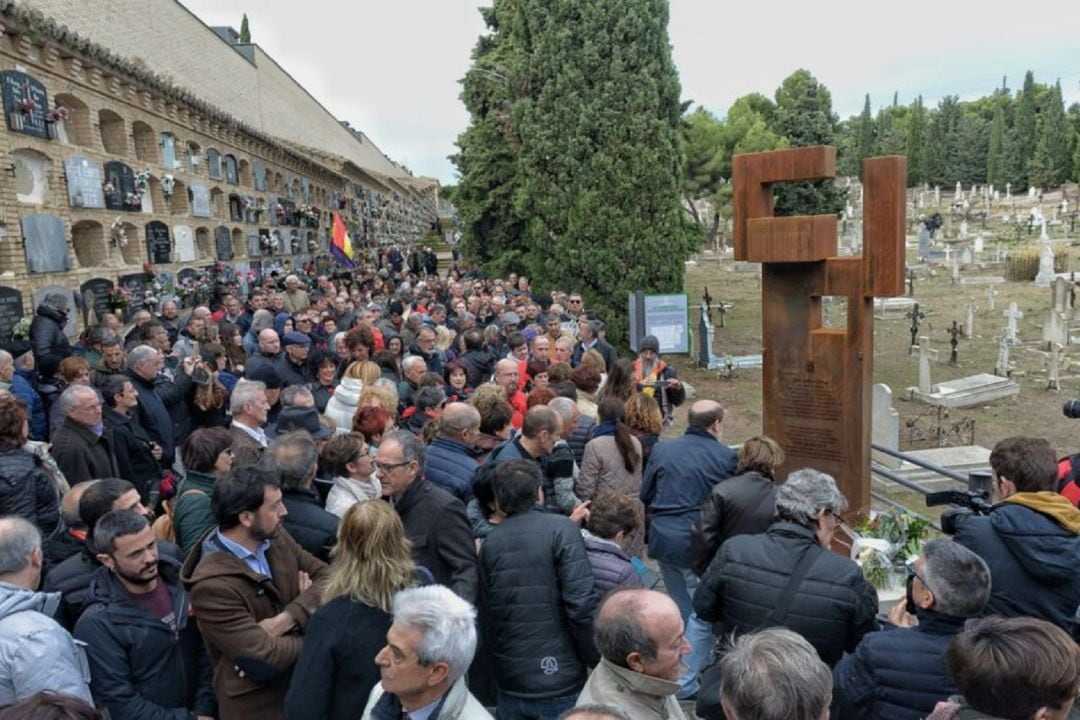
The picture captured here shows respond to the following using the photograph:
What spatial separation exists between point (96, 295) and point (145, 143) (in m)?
4.21

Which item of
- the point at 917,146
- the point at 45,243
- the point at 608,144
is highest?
the point at 917,146

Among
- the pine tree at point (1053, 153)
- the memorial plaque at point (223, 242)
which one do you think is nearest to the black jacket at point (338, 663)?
the memorial plaque at point (223, 242)

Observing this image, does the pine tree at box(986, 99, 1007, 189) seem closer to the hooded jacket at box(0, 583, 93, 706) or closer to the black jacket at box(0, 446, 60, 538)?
the black jacket at box(0, 446, 60, 538)

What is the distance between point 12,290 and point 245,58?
21.5 meters

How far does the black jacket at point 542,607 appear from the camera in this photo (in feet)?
Answer: 11.1

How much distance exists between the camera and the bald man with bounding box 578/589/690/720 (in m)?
2.48

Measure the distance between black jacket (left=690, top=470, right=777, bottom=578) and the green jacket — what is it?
2568 mm

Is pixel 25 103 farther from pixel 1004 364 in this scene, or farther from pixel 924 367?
pixel 1004 364

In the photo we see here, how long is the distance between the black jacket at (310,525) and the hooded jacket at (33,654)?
1031 mm

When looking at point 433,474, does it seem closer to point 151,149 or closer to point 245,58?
point 151,149

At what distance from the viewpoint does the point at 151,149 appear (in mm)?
14344

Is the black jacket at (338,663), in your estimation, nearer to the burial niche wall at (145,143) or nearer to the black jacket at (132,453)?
the black jacket at (132,453)

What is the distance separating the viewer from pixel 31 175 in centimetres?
1022

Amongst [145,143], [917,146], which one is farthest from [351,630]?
[917,146]
